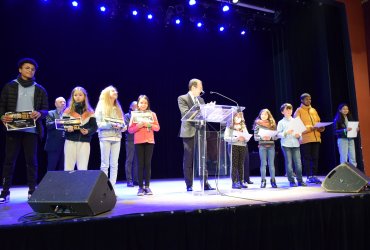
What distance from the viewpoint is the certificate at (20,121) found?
367 centimetres

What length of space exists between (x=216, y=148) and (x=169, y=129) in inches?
194

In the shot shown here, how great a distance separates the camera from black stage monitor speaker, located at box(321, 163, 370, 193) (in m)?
3.68

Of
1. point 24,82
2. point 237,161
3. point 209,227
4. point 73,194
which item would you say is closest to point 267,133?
point 237,161

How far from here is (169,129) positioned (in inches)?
357

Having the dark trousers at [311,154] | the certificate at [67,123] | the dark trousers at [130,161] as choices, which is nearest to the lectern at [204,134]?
the certificate at [67,123]

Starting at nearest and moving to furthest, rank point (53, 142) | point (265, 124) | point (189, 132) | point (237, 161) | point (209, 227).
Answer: point (209, 227), point (189, 132), point (237, 161), point (265, 124), point (53, 142)

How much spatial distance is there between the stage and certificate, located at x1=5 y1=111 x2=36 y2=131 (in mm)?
1000

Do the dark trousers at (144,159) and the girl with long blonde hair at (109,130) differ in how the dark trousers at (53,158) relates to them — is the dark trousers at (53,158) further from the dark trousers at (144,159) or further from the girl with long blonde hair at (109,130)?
the dark trousers at (144,159)

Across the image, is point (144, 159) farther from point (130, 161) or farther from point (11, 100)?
point (130, 161)

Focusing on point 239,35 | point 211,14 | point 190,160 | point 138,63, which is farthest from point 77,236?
point 239,35

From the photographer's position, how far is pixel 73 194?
2572 mm

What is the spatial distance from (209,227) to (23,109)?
2.67m

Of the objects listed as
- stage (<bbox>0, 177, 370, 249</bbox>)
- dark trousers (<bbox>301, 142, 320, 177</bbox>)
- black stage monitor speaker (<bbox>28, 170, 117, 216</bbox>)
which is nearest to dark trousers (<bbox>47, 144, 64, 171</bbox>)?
stage (<bbox>0, 177, 370, 249</bbox>)

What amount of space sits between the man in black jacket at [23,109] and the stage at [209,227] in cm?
79
